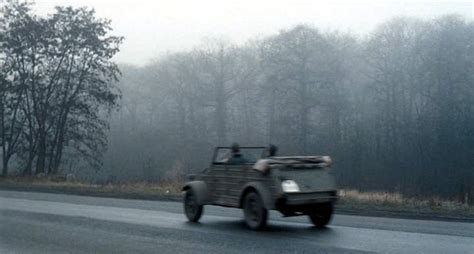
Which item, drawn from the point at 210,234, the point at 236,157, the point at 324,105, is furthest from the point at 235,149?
the point at 324,105

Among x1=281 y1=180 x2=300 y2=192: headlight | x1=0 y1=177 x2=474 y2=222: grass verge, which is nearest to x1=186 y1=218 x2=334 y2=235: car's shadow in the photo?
x1=281 y1=180 x2=300 y2=192: headlight

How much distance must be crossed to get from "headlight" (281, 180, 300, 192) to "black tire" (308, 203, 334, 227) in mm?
950

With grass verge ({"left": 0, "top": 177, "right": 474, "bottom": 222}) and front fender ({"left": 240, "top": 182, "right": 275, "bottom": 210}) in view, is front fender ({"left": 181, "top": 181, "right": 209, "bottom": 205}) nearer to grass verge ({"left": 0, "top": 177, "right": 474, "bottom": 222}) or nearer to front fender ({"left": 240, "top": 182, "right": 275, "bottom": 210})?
front fender ({"left": 240, "top": 182, "right": 275, "bottom": 210})

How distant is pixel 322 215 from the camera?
570 inches

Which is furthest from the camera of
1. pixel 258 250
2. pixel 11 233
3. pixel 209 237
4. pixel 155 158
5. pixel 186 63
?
pixel 186 63

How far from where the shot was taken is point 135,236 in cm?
1286

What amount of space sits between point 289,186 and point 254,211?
3.31 ft

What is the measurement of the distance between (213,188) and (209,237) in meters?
2.83

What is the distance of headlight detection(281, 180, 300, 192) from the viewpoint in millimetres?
13344

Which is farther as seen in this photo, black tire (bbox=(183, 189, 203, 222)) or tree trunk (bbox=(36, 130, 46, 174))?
tree trunk (bbox=(36, 130, 46, 174))

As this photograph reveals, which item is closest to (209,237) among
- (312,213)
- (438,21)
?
(312,213)

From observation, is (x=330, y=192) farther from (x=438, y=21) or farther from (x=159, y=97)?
(x=159, y=97)

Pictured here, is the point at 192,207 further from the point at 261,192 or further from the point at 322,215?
the point at 322,215

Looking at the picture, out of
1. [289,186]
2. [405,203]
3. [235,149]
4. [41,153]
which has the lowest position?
[405,203]
